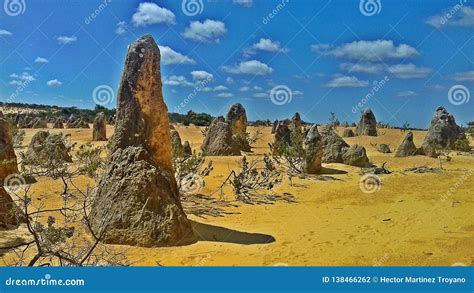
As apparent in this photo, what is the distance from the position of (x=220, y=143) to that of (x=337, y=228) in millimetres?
8086

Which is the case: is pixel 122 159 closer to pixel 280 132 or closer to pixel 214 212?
pixel 214 212

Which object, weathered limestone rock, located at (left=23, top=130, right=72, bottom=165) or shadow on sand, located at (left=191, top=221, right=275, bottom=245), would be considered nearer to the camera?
shadow on sand, located at (left=191, top=221, right=275, bottom=245)

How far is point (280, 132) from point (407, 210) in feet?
30.8

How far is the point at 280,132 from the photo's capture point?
55.5ft

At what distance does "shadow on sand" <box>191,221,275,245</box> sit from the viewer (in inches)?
232

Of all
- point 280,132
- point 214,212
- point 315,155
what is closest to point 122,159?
point 214,212

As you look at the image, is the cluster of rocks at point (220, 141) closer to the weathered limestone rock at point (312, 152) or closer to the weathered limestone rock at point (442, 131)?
the weathered limestone rock at point (312, 152)

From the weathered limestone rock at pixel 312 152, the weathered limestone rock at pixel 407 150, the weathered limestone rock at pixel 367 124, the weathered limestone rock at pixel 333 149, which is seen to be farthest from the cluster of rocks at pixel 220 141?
the weathered limestone rock at pixel 367 124

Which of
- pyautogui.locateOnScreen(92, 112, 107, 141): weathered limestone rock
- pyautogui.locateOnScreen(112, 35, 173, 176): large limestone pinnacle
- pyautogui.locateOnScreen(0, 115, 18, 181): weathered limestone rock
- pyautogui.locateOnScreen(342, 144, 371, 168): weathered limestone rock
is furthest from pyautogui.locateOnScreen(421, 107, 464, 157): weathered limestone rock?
pyautogui.locateOnScreen(0, 115, 18, 181): weathered limestone rock

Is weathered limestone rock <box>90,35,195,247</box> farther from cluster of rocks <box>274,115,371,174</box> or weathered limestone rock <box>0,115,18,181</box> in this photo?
cluster of rocks <box>274,115,371,174</box>

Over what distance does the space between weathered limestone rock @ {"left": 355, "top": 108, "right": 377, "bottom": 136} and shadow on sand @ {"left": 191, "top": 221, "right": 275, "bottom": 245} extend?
1870cm

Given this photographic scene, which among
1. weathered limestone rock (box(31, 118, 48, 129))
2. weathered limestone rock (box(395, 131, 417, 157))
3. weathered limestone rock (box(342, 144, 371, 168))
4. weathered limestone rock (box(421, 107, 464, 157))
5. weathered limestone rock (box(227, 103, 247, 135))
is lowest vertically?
weathered limestone rock (box(342, 144, 371, 168))

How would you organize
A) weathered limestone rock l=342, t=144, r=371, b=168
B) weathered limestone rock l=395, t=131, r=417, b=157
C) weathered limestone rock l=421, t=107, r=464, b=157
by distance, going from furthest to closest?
weathered limestone rock l=421, t=107, r=464, b=157 → weathered limestone rock l=395, t=131, r=417, b=157 → weathered limestone rock l=342, t=144, r=371, b=168

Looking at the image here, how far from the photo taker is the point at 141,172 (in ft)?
19.1
